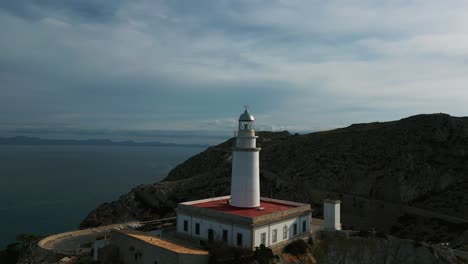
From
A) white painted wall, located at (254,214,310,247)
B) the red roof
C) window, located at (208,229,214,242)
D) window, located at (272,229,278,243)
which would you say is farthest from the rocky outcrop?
window, located at (208,229,214,242)

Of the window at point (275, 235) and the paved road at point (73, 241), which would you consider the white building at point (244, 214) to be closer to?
the window at point (275, 235)

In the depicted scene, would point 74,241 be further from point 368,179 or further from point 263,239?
point 368,179

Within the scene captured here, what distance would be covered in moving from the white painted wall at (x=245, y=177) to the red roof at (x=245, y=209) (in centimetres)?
68

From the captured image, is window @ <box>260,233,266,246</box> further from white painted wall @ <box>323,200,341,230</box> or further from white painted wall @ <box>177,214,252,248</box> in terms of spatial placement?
white painted wall @ <box>323,200,341,230</box>

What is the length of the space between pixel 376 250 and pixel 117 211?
122 feet

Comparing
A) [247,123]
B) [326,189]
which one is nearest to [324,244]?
[247,123]

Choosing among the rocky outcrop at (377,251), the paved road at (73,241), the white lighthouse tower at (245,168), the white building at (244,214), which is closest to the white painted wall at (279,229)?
the white building at (244,214)

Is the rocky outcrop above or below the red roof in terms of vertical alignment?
below

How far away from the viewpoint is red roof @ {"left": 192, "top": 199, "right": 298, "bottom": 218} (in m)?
25.5

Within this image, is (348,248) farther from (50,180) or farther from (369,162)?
(50,180)

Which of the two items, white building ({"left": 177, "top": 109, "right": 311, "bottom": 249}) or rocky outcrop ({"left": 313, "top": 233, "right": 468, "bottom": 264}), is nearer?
white building ({"left": 177, "top": 109, "right": 311, "bottom": 249})

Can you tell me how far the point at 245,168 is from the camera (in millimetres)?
26922

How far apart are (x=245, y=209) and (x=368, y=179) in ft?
101

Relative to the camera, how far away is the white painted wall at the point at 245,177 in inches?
1060
